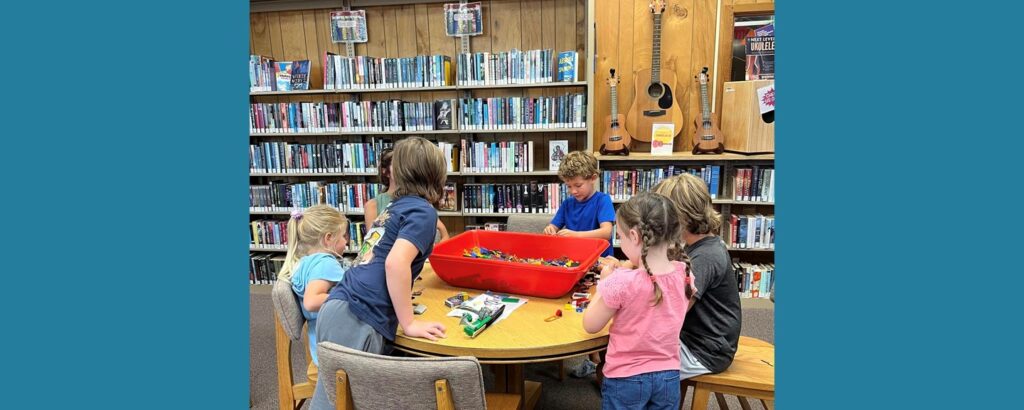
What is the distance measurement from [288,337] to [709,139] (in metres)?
2.96

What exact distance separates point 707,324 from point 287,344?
1.51 metres

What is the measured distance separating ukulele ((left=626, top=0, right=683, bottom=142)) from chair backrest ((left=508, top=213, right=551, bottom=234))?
1.15 meters

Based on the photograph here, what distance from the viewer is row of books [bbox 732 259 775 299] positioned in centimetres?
375

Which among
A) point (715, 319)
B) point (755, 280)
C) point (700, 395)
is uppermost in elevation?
point (715, 319)

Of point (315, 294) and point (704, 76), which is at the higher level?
point (704, 76)

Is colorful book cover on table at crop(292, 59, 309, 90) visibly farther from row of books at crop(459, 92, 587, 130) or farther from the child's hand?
the child's hand

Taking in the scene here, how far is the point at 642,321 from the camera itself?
1.44m

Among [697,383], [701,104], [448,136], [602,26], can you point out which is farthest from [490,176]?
[697,383]

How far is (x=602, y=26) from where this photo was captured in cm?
379

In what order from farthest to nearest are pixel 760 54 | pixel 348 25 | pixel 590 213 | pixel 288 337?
pixel 348 25, pixel 760 54, pixel 590 213, pixel 288 337

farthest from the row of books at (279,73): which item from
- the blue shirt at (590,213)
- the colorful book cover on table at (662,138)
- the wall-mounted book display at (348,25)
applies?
the colorful book cover on table at (662,138)

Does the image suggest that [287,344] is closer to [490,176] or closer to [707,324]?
[707,324]

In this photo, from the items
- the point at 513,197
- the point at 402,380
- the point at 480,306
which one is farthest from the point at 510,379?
the point at 513,197

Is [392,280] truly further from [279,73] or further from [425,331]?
[279,73]
